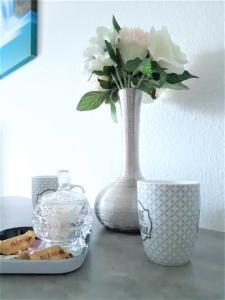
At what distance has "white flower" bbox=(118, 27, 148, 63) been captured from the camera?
1.96 feet

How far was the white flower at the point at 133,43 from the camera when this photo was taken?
60cm

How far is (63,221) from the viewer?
518 mm

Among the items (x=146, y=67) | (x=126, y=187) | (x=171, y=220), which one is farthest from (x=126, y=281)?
(x=146, y=67)

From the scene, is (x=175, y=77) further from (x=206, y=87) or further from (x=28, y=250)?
(x=28, y=250)

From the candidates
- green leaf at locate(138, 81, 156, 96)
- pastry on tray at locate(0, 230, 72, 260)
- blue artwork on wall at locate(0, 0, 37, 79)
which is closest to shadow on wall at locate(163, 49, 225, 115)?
green leaf at locate(138, 81, 156, 96)

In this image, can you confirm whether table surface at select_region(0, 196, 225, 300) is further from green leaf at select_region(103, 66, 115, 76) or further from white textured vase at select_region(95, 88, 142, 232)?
green leaf at select_region(103, 66, 115, 76)

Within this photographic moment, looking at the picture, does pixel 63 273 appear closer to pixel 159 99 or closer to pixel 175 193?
pixel 175 193

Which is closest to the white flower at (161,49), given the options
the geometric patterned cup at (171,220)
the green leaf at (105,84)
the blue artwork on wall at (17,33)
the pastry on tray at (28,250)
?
the green leaf at (105,84)

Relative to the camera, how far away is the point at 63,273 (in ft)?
1.35

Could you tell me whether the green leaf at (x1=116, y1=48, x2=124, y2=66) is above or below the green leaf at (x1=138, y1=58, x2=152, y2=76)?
above

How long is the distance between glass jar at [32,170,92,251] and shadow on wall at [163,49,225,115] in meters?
0.36

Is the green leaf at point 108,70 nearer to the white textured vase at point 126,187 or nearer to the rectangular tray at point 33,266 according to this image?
the white textured vase at point 126,187

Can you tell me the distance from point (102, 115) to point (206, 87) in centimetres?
35

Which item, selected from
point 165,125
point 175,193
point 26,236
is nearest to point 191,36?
point 165,125
